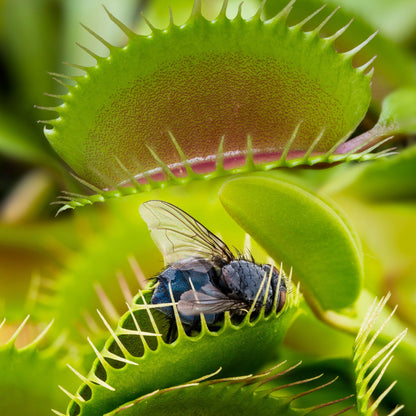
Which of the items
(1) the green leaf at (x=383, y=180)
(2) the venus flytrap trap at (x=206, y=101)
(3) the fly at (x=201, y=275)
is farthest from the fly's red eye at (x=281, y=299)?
Result: (1) the green leaf at (x=383, y=180)

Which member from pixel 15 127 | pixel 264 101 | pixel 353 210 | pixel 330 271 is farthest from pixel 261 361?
pixel 15 127

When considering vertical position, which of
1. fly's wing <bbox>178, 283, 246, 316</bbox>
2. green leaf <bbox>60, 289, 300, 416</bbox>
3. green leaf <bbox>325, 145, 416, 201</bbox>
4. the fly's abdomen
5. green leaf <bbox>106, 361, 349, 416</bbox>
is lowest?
green leaf <bbox>106, 361, 349, 416</bbox>

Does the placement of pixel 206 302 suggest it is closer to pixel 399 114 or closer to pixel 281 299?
pixel 281 299

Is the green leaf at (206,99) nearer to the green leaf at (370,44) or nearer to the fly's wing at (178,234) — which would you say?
the fly's wing at (178,234)

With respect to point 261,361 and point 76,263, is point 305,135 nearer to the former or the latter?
point 261,361

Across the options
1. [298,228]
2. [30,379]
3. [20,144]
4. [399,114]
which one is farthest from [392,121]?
[20,144]

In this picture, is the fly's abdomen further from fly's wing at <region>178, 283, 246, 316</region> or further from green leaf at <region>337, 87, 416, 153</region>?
green leaf at <region>337, 87, 416, 153</region>

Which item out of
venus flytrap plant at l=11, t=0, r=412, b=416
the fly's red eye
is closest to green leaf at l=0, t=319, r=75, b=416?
venus flytrap plant at l=11, t=0, r=412, b=416
